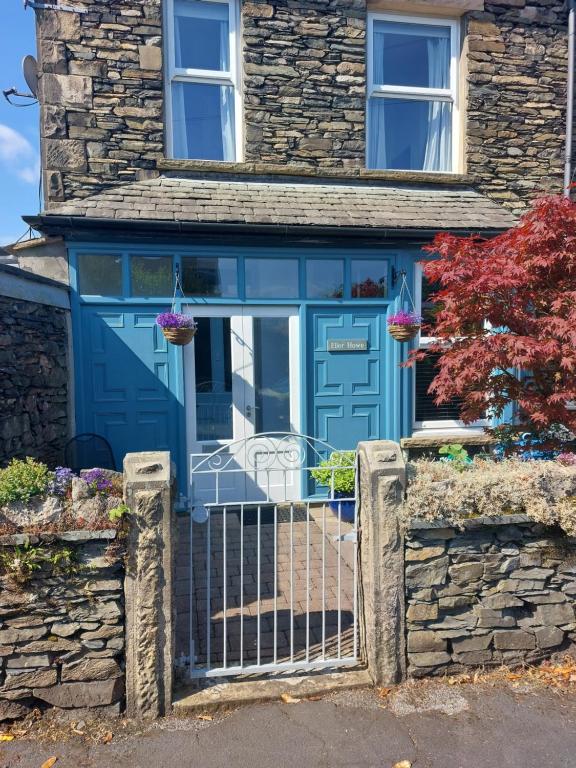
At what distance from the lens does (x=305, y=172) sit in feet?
21.2

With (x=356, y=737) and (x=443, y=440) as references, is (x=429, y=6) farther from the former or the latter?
(x=356, y=737)

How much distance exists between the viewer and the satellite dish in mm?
6102

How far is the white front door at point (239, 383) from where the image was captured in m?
6.21

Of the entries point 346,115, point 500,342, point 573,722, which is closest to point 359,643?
point 573,722

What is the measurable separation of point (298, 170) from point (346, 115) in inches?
37.7

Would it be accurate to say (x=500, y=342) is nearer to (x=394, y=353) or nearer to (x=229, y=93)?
(x=394, y=353)

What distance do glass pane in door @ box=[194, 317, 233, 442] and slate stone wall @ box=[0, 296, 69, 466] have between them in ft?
4.94

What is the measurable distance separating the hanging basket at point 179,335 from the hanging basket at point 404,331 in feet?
7.87

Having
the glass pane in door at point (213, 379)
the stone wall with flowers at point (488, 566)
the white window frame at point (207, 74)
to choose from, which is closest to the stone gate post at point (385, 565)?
the stone wall with flowers at point (488, 566)

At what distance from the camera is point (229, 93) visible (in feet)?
21.2

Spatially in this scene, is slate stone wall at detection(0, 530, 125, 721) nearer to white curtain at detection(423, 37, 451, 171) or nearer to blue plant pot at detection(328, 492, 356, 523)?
blue plant pot at detection(328, 492, 356, 523)

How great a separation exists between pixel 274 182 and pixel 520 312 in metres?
3.90

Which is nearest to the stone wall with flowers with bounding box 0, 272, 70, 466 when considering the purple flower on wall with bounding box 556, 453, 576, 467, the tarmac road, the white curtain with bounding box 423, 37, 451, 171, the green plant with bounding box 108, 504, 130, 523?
the green plant with bounding box 108, 504, 130, 523

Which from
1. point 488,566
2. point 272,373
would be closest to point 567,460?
point 488,566
